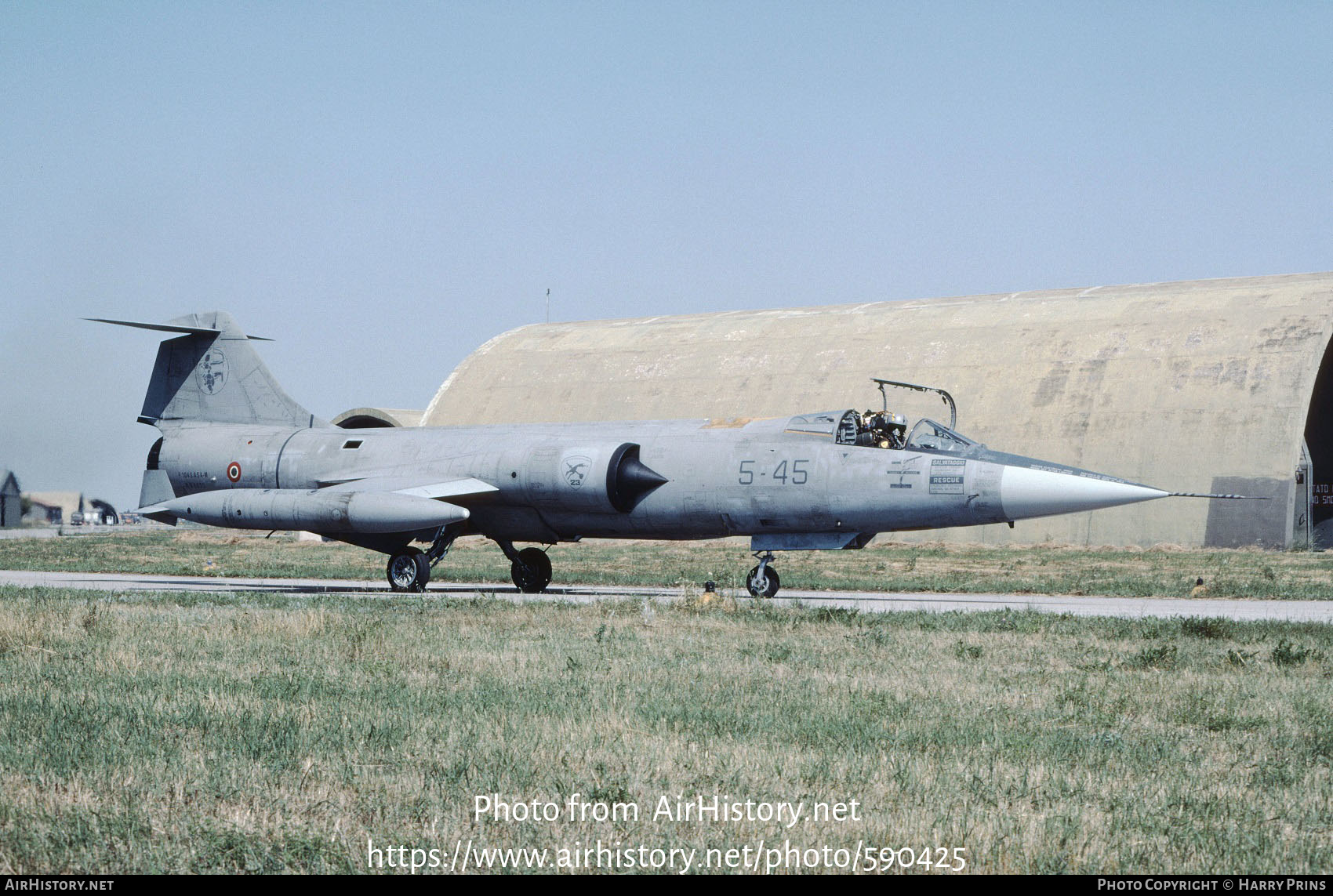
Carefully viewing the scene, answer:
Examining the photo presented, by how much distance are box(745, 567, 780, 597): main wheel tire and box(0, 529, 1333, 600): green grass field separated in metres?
3.75

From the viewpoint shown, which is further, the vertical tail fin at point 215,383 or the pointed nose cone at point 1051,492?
the vertical tail fin at point 215,383

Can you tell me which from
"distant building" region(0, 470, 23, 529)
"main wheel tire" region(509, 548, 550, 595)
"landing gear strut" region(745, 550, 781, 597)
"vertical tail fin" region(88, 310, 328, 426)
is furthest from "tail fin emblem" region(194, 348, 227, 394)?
"distant building" region(0, 470, 23, 529)

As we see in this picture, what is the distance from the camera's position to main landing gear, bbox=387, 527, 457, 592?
2184cm

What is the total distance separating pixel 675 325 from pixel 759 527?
31.5 meters

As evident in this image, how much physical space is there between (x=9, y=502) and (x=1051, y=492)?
77.9m

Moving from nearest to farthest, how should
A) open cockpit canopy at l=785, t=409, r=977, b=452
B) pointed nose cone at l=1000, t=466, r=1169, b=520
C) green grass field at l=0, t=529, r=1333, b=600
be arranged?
1. pointed nose cone at l=1000, t=466, r=1169, b=520
2. open cockpit canopy at l=785, t=409, r=977, b=452
3. green grass field at l=0, t=529, r=1333, b=600

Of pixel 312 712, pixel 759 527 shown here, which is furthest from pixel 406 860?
pixel 759 527

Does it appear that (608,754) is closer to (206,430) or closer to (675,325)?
Result: (206,430)

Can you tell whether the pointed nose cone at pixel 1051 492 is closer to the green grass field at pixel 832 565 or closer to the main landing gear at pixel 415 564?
the green grass field at pixel 832 565

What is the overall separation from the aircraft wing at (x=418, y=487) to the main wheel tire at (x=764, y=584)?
15.6 feet

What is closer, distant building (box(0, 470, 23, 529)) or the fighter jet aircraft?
the fighter jet aircraft

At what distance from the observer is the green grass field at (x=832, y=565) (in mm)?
24688

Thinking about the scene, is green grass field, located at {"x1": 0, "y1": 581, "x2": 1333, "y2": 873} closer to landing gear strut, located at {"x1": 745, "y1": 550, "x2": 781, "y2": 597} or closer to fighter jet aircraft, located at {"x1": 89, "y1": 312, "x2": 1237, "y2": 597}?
fighter jet aircraft, located at {"x1": 89, "y1": 312, "x2": 1237, "y2": 597}

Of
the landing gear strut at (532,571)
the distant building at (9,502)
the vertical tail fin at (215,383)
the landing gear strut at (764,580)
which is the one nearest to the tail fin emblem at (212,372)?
the vertical tail fin at (215,383)
